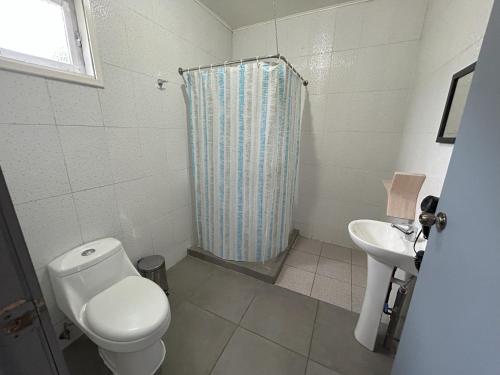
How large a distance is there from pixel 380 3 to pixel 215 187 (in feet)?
7.17

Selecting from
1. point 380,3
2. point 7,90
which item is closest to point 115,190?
point 7,90

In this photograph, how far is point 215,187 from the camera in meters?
1.84

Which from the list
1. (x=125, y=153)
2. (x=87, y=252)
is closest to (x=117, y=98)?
(x=125, y=153)

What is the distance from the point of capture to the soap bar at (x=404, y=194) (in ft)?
3.80

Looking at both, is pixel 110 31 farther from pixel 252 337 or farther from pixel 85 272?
pixel 252 337

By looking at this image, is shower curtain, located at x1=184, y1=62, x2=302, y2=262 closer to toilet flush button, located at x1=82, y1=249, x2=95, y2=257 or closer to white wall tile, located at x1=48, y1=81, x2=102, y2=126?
white wall tile, located at x1=48, y1=81, x2=102, y2=126

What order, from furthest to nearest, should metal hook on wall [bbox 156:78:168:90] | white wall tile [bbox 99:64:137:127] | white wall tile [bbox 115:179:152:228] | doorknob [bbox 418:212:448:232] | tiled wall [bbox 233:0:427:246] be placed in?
tiled wall [bbox 233:0:427:246] < metal hook on wall [bbox 156:78:168:90] < white wall tile [bbox 115:179:152:228] < white wall tile [bbox 99:64:137:127] < doorknob [bbox 418:212:448:232]

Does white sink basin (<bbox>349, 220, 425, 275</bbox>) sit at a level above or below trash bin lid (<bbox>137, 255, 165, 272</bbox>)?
above

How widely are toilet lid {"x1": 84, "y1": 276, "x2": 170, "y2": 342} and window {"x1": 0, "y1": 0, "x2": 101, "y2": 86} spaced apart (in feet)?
3.95

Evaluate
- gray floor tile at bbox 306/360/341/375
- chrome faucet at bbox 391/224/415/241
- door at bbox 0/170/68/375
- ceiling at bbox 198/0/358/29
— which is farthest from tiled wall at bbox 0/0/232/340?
chrome faucet at bbox 391/224/415/241

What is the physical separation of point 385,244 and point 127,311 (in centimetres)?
156

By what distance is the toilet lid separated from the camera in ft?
3.02

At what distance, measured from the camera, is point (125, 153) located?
4.59ft

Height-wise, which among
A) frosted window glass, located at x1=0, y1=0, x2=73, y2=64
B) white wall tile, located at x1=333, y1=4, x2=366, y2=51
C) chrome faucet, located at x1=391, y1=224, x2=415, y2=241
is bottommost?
chrome faucet, located at x1=391, y1=224, x2=415, y2=241
